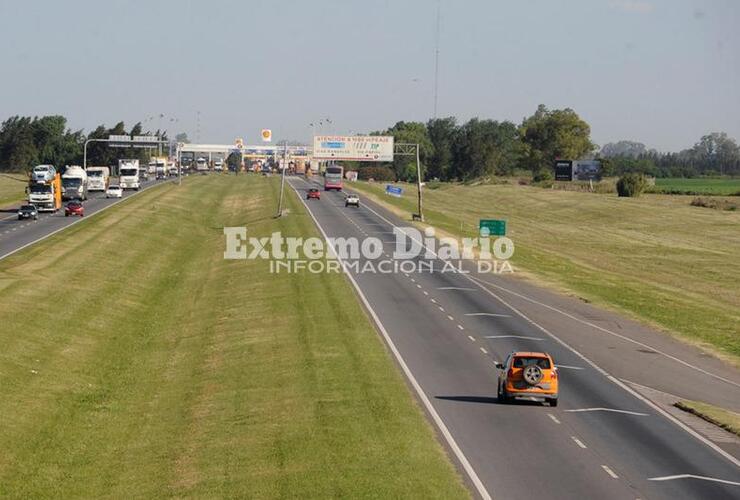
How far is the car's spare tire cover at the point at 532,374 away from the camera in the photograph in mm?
35469

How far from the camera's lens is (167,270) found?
82.6 m

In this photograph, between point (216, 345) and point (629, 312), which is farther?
point (629, 312)

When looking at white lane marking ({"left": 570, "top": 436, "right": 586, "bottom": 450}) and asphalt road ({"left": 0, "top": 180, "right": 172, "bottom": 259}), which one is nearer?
white lane marking ({"left": 570, "top": 436, "right": 586, "bottom": 450})

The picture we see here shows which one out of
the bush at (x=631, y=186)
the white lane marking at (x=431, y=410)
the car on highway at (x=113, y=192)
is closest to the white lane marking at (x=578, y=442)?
the white lane marking at (x=431, y=410)

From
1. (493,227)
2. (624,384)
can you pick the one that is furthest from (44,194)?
(624,384)

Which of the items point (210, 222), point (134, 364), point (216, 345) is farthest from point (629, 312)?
point (210, 222)

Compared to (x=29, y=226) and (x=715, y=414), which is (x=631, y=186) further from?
(x=715, y=414)

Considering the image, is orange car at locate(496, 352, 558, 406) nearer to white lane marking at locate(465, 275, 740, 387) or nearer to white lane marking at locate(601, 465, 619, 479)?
white lane marking at locate(601, 465, 619, 479)

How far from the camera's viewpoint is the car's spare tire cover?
3547 cm

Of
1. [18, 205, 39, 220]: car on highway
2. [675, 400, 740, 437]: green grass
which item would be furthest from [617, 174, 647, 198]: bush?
[675, 400, 740, 437]: green grass

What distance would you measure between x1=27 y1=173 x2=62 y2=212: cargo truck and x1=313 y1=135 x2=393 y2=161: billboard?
48.2m

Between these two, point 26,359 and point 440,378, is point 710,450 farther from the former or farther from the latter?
point 26,359

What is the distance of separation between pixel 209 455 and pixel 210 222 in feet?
311

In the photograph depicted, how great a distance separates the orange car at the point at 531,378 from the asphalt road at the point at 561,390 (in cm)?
57
